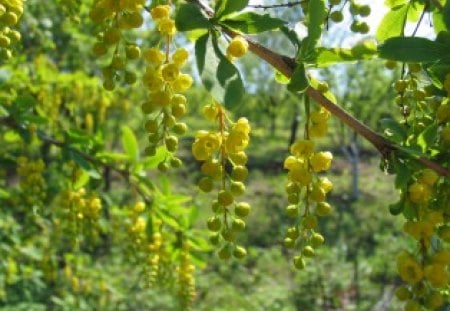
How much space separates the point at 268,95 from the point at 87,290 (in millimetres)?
20197

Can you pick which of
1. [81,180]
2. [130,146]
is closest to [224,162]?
[130,146]

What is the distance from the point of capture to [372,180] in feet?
63.0

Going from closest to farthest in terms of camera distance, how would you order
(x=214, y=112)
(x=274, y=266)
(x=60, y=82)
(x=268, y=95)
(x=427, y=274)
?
(x=427, y=274)
(x=214, y=112)
(x=60, y=82)
(x=274, y=266)
(x=268, y=95)

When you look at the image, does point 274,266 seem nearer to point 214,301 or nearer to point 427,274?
point 214,301

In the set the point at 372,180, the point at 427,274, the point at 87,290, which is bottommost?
the point at 372,180

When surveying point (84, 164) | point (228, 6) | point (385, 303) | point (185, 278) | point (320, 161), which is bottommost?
point (385, 303)

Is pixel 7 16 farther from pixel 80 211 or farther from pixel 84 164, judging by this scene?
pixel 80 211

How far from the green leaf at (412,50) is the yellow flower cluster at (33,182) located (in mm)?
1696

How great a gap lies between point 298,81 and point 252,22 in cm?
12

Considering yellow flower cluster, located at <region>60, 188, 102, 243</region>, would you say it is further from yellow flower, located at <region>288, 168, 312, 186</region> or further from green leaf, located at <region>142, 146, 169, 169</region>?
yellow flower, located at <region>288, 168, 312, 186</region>

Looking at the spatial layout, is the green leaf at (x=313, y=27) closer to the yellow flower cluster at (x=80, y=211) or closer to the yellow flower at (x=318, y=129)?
the yellow flower at (x=318, y=129)

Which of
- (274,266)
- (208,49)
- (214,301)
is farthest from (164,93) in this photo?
(274,266)

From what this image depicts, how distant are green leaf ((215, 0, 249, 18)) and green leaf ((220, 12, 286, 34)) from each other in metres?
0.01

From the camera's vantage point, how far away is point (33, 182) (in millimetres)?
2408
